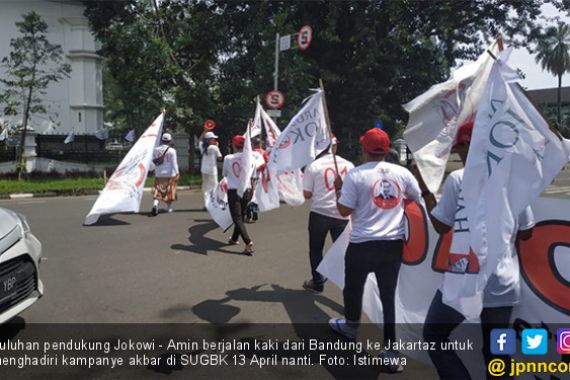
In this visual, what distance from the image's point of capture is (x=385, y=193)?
3725 millimetres

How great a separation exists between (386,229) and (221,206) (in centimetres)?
462

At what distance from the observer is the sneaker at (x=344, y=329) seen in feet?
13.3

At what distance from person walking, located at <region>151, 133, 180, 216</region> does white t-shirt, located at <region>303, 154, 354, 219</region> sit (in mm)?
6131

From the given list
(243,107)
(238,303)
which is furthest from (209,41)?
(238,303)

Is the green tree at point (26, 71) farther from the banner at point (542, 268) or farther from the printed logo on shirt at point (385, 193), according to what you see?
the banner at point (542, 268)

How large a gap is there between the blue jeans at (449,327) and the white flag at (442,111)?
994mm

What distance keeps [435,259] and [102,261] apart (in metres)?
4.81

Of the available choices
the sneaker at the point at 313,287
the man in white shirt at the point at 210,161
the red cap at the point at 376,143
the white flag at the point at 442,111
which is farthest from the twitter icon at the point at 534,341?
the man in white shirt at the point at 210,161

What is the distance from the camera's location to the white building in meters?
28.3

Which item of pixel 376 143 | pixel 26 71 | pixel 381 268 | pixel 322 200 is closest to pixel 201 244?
pixel 322 200

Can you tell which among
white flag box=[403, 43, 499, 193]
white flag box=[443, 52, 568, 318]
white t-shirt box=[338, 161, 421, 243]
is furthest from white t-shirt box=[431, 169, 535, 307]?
white t-shirt box=[338, 161, 421, 243]

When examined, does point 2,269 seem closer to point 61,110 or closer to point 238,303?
point 238,303

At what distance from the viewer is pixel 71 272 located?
20.4 feet

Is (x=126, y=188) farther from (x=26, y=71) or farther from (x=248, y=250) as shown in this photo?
(x=26, y=71)
